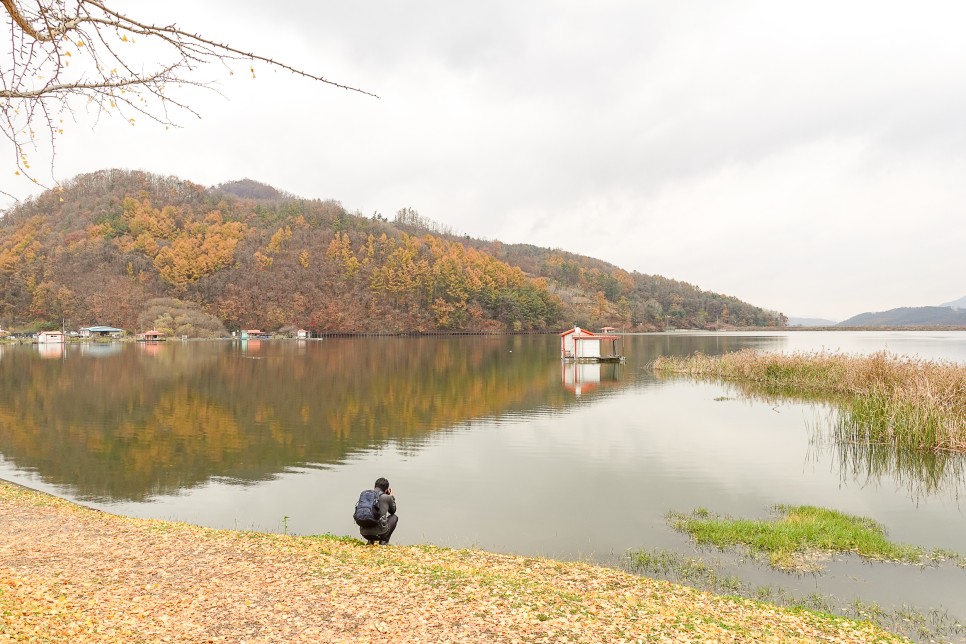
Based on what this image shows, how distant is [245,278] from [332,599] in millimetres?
171896

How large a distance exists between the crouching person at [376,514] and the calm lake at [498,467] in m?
1.83

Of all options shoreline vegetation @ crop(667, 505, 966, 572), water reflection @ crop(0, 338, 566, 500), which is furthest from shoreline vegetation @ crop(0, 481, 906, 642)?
water reflection @ crop(0, 338, 566, 500)

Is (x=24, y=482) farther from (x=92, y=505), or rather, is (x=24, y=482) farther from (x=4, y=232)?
(x=4, y=232)

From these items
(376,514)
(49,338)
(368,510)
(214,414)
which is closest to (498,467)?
(376,514)

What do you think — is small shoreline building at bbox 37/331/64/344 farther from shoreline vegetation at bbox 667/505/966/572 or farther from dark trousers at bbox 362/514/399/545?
shoreline vegetation at bbox 667/505/966/572

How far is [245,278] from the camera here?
164500mm

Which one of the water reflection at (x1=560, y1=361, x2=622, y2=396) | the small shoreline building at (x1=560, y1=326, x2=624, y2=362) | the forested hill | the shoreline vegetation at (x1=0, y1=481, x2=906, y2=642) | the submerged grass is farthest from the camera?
the forested hill

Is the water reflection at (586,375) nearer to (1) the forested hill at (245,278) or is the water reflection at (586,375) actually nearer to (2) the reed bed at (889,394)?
(2) the reed bed at (889,394)

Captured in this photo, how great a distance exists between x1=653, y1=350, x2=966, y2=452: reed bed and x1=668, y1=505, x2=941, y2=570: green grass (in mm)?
8150

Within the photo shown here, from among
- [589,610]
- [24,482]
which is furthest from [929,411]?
[24,482]

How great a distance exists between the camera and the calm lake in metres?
12.1

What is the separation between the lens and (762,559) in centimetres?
1044

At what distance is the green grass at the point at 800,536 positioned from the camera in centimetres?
1059

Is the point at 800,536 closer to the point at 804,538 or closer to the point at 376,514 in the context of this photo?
the point at 804,538
